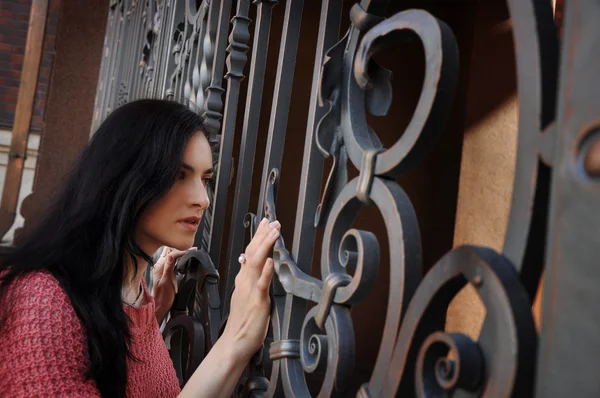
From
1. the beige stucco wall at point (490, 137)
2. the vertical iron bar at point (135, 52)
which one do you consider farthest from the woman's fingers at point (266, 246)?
the vertical iron bar at point (135, 52)

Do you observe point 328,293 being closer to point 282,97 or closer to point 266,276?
point 266,276

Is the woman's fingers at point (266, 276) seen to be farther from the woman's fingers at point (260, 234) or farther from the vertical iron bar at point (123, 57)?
the vertical iron bar at point (123, 57)

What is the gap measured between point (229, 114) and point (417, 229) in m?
0.81

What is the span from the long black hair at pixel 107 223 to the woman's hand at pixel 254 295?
0.28m

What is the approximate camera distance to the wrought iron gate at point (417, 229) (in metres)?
0.37

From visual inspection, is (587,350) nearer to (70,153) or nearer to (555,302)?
(555,302)

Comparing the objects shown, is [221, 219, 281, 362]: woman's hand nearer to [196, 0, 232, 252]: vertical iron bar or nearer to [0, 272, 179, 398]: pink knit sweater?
[0, 272, 179, 398]: pink knit sweater

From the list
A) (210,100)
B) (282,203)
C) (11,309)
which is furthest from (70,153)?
(11,309)

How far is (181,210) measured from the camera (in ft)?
4.36

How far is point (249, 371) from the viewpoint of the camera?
119cm

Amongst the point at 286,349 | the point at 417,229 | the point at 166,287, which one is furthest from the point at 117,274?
the point at 417,229

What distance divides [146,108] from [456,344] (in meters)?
1.07

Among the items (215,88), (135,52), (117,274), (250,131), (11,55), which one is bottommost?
(117,274)

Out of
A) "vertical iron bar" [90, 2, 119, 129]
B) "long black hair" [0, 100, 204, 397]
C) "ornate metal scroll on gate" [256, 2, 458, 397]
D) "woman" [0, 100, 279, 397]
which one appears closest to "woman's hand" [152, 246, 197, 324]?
"woman" [0, 100, 279, 397]
